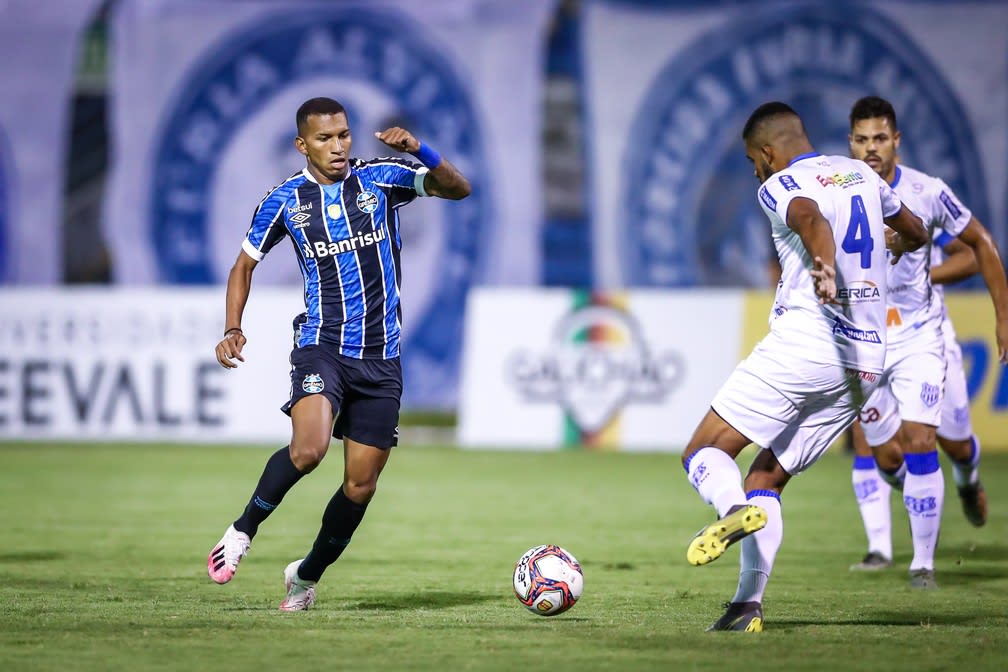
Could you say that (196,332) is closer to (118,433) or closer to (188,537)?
(118,433)

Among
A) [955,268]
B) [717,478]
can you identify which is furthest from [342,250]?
[955,268]

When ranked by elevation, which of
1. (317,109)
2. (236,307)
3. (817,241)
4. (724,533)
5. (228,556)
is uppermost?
(317,109)

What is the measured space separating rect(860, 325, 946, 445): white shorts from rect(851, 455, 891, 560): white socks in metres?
0.50

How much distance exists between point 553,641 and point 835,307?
1.76 meters

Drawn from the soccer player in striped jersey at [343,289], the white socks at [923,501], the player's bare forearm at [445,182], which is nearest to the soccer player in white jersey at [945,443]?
the white socks at [923,501]

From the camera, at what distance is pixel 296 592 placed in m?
6.64

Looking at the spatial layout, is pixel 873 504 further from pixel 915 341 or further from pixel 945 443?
pixel 915 341

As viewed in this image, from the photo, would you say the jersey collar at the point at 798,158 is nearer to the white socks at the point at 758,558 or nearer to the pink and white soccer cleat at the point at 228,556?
the white socks at the point at 758,558

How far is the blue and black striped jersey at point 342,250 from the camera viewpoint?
6.78 metres

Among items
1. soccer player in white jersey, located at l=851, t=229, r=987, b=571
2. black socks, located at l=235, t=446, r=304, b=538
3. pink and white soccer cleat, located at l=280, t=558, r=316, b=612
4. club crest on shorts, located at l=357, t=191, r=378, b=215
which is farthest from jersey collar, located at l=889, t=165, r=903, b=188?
pink and white soccer cleat, located at l=280, t=558, r=316, b=612

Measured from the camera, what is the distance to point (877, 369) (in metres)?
6.08

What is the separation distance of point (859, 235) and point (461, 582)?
283 centimetres

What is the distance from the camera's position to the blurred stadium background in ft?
66.9

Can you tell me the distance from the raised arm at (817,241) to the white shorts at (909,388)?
7.47 feet
